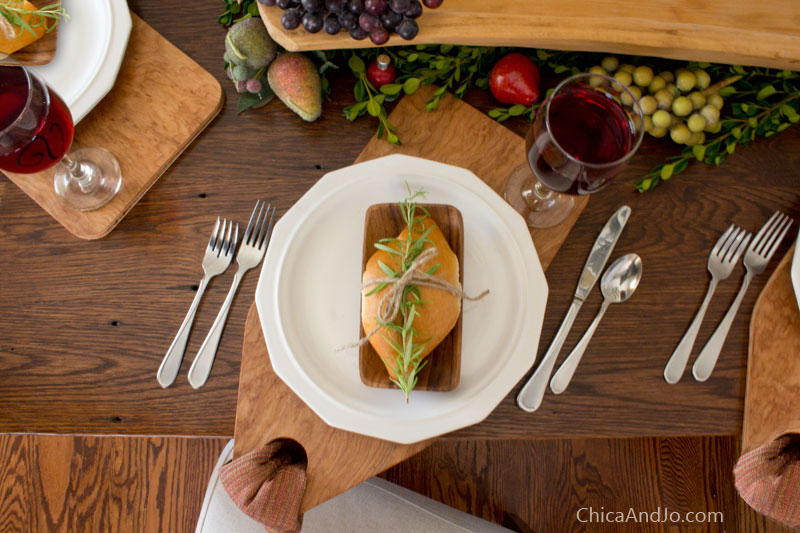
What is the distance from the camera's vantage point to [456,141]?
2.74ft

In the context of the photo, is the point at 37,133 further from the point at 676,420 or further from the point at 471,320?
the point at 676,420

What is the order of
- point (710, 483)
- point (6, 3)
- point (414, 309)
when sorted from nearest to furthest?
point (414, 309)
point (6, 3)
point (710, 483)

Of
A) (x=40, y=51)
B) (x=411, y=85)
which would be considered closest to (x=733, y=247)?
(x=411, y=85)

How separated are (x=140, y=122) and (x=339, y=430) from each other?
61 centimetres

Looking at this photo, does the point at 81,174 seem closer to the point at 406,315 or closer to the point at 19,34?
the point at 19,34

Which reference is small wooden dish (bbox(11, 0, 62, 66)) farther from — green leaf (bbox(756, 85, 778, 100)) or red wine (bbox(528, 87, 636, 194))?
green leaf (bbox(756, 85, 778, 100))

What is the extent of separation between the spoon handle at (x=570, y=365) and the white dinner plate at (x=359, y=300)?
85 mm

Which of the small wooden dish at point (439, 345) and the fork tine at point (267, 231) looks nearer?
the small wooden dish at point (439, 345)

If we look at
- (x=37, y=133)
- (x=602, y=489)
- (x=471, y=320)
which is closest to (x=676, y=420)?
(x=471, y=320)

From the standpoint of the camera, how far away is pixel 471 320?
2.45 ft

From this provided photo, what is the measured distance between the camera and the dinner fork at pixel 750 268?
0.77 metres

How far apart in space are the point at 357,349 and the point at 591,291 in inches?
15.1

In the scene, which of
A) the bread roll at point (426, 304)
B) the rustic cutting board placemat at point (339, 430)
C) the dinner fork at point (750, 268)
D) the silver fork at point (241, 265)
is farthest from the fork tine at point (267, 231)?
the dinner fork at point (750, 268)

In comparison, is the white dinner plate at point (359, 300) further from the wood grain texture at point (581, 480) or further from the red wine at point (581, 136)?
the wood grain texture at point (581, 480)
